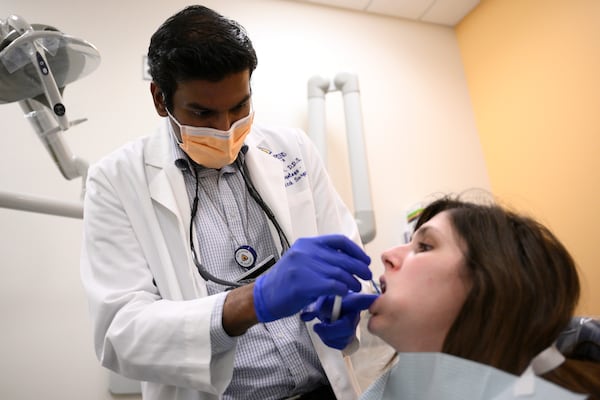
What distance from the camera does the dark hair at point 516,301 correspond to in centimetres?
71

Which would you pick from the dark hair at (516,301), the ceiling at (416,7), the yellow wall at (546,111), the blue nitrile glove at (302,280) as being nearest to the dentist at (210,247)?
the blue nitrile glove at (302,280)

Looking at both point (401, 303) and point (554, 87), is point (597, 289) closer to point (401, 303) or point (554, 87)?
point (554, 87)

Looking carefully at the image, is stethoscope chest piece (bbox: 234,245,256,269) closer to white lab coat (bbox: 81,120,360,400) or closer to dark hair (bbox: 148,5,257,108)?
white lab coat (bbox: 81,120,360,400)

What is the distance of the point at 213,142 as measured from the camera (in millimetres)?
1078

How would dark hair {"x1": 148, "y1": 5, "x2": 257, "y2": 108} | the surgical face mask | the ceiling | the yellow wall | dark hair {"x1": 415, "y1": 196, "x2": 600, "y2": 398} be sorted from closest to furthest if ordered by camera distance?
dark hair {"x1": 415, "y1": 196, "x2": 600, "y2": 398} → dark hair {"x1": 148, "y1": 5, "x2": 257, "y2": 108} → the surgical face mask → the yellow wall → the ceiling

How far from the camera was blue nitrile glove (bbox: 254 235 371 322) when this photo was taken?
2.43 feet

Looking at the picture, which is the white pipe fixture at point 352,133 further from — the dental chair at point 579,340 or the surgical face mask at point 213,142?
the dental chair at point 579,340

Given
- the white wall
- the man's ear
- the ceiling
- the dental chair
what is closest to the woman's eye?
the dental chair

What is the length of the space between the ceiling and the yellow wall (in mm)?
128

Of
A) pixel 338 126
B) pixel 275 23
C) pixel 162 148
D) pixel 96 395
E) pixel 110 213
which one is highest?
pixel 275 23

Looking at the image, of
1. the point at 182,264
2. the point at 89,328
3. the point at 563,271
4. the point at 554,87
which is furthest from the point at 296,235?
the point at 554,87

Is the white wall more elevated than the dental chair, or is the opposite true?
the white wall

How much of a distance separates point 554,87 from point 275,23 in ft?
4.84

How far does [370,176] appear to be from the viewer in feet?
7.22
